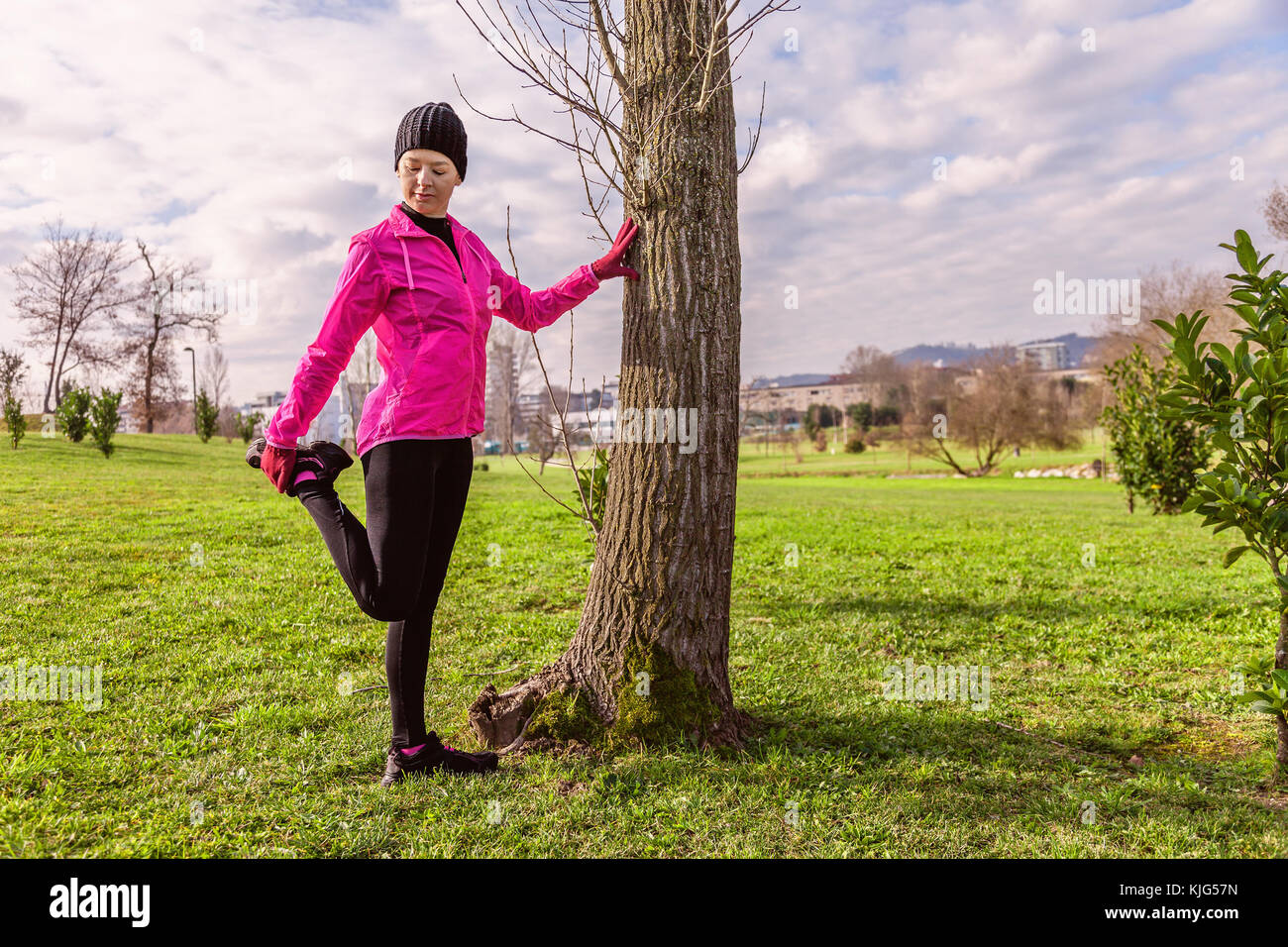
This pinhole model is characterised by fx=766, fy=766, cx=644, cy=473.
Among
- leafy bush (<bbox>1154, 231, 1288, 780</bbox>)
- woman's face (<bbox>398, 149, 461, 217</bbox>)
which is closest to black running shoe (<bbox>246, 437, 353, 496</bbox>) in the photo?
woman's face (<bbox>398, 149, 461, 217</bbox>)

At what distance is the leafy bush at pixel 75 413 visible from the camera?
1562 centimetres

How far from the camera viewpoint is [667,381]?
3.11m

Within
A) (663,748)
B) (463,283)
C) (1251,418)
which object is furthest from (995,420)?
(463,283)

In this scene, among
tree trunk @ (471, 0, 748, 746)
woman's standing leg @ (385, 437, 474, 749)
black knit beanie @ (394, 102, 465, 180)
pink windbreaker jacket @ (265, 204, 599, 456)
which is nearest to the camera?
pink windbreaker jacket @ (265, 204, 599, 456)

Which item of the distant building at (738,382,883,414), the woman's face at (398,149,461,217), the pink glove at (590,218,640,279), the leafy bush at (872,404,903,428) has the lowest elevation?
the pink glove at (590,218,640,279)

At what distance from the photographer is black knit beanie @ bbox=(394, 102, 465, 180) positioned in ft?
8.71

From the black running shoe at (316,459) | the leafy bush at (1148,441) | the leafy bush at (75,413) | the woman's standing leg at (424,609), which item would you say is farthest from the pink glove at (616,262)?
the leafy bush at (75,413)

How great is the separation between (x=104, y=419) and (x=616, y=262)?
52.4 feet

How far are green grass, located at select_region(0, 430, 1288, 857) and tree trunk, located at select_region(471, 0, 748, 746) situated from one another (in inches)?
9.2

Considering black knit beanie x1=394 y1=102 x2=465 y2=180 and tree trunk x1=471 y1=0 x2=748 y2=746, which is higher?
black knit beanie x1=394 y1=102 x2=465 y2=180

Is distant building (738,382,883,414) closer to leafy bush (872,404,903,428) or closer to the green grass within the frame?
leafy bush (872,404,903,428)

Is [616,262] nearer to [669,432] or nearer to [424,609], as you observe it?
[669,432]
